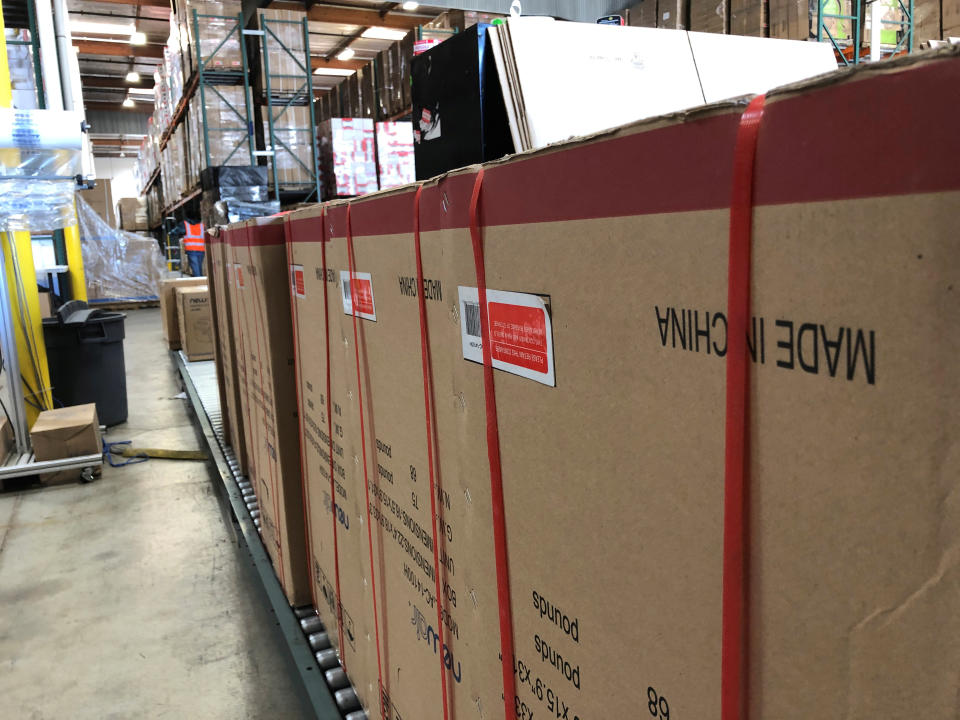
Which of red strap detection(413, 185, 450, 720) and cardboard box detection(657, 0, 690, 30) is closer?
red strap detection(413, 185, 450, 720)

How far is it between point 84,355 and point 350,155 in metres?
3.99

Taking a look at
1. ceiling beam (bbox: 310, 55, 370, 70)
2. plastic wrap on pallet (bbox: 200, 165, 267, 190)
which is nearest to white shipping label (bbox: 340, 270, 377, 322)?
plastic wrap on pallet (bbox: 200, 165, 267, 190)

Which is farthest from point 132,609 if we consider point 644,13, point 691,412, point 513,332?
point 644,13

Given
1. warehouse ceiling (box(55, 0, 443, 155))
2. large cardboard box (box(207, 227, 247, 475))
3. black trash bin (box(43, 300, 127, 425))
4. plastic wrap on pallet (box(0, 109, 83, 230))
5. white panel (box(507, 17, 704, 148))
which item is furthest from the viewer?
warehouse ceiling (box(55, 0, 443, 155))

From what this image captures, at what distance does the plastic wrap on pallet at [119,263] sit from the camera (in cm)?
1044

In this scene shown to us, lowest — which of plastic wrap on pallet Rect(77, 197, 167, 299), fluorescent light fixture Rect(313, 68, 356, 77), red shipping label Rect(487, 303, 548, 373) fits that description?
red shipping label Rect(487, 303, 548, 373)

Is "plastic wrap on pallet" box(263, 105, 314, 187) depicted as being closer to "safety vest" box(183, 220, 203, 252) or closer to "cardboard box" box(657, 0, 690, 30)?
"safety vest" box(183, 220, 203, 252)

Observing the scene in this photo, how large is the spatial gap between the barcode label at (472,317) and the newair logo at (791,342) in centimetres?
33

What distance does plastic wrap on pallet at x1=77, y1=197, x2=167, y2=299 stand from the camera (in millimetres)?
10438

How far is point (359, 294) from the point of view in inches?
48.6

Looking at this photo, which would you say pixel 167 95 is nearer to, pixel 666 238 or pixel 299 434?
pixel 299 434

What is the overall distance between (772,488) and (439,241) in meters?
0.56

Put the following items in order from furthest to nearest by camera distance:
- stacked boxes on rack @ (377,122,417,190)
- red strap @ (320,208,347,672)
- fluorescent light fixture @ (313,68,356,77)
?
fluorescent light fixture @ (313,68,356,77) → stacked boxes on rack @ (377,122,417,190) → red strap @ (320,208,347,672)

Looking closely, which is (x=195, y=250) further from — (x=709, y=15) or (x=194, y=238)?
(x=709, y=15)
